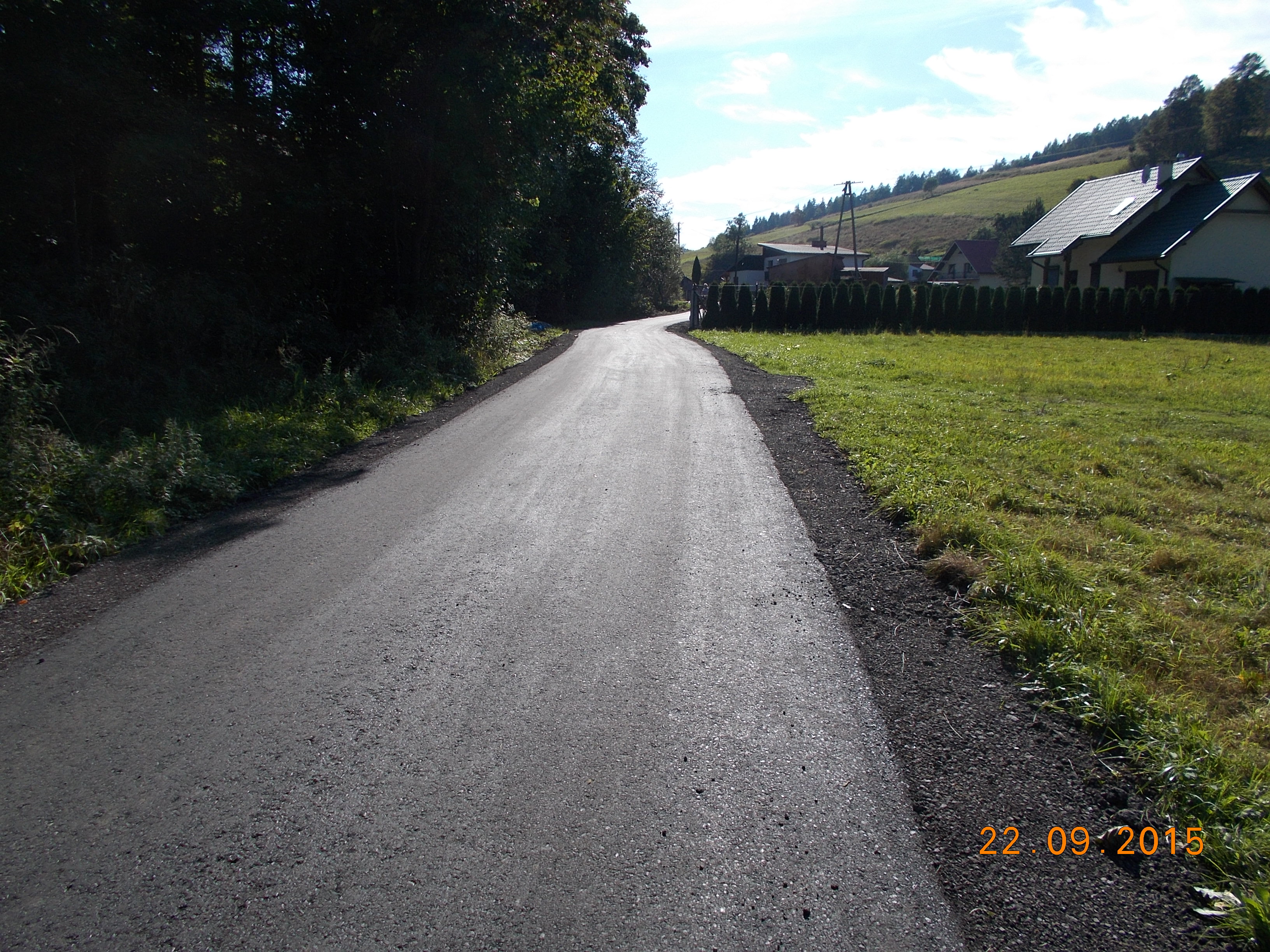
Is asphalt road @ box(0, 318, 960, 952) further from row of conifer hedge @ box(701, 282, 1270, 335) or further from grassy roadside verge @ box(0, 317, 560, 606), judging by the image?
row of conifer hedge @ box(701, 282, 1270, 335)

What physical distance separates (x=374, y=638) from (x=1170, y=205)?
43.7 meters

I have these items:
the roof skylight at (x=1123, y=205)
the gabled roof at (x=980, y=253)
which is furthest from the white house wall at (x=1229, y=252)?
the gabled roof at (x=980, y=253)

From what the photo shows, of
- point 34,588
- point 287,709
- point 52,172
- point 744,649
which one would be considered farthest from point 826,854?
point 52,172

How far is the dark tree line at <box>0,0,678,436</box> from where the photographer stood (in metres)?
10.5

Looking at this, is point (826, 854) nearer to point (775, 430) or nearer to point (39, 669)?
point (39, 669)

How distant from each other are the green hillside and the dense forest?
3832 inches

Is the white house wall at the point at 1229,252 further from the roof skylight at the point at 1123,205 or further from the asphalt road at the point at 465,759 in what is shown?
the asphalt road at the point at 465,759

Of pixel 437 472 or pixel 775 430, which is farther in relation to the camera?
pixel 775 430

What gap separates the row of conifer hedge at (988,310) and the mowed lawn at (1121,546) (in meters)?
21.0

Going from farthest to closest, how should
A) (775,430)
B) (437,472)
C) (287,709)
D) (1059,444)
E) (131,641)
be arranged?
(775,430)
(1059,444)
(437,472)
(131,641)
(287,709)

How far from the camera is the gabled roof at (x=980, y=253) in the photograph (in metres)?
66.4

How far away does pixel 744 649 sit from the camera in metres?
4.05

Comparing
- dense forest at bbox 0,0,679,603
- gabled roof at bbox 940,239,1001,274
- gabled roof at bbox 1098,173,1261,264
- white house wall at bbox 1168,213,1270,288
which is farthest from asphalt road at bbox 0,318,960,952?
gabled roof at bbox 940,239,1001,274
